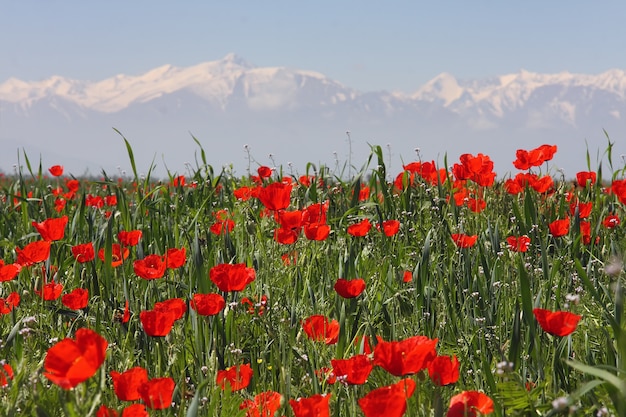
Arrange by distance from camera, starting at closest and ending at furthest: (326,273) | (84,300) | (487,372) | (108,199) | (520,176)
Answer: (487,372)
(84,300)
(326,273)
(520,176)
(108,199)

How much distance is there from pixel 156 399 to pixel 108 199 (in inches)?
132

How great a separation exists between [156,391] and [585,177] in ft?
11.7

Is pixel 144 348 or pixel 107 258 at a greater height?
pixel 107 258

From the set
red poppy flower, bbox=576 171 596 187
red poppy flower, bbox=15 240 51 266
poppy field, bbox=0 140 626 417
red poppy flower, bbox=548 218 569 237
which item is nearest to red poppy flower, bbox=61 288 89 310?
poppy field, bbox=0 140 626 417

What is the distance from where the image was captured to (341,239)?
11.3 feet

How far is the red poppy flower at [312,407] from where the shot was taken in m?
1.49

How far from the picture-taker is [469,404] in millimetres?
1523

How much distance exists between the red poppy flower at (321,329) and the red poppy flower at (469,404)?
0.70m

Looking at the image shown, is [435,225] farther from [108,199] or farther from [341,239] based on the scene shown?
[108,199]

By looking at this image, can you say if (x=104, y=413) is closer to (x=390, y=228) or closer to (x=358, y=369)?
(x=358, y=369)

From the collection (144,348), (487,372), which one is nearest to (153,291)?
(144,348)

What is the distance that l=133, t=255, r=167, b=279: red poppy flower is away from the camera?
2.42 m

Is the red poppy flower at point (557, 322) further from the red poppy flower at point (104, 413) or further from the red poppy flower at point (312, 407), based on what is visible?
the red poppy flower at point (104, 413)

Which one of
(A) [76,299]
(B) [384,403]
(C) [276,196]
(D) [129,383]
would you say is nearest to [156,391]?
(D) [129,383]
